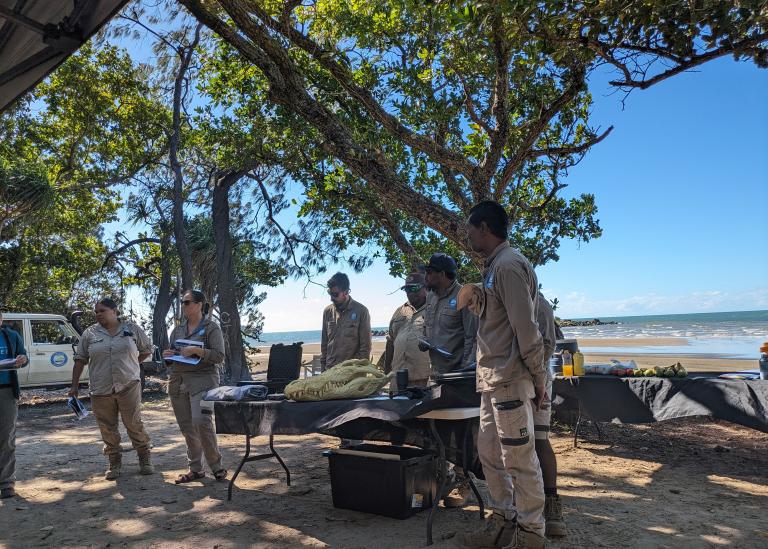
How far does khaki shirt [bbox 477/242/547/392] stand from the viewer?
3244 mm

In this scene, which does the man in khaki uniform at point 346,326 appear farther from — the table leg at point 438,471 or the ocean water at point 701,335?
the ocean water at point 701,335

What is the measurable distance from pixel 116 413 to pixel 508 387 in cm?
416

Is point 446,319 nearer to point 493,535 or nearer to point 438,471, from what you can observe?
point 438,471

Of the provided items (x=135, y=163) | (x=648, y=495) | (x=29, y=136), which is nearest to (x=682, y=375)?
(x=648, y=495)

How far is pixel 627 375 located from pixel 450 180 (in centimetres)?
346

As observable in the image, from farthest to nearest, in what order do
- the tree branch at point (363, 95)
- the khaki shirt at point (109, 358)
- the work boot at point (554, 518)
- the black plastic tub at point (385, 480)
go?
the tree branch at point (363, 95)
the khaki shirt at point (109, 358)
the black plastic tub at point (385, 480)
the work boot at point (554, 518)

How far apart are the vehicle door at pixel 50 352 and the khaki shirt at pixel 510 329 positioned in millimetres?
11385

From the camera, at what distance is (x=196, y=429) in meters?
5.39

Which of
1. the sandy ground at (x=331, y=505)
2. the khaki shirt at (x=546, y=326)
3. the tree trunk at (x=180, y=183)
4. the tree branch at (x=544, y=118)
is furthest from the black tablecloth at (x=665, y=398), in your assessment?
the tree trunk at (x=180, y=183)

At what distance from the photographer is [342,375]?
4.13 meters

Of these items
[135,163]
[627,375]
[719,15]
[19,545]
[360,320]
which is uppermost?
[135,163]

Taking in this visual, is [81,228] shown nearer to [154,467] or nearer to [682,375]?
[154,467]

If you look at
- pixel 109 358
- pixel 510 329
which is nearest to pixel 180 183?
pixel 109 358

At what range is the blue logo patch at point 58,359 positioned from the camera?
12.5 metres
